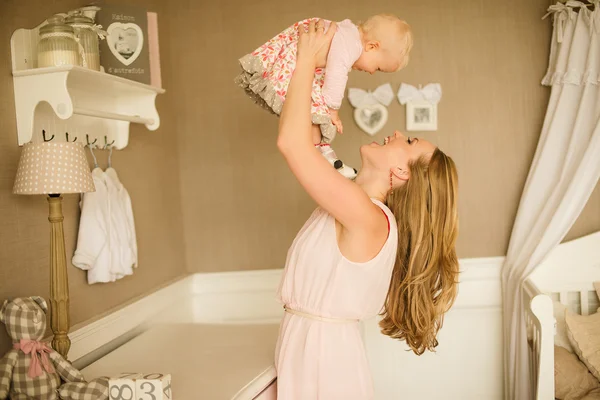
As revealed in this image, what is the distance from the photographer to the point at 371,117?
308 cm

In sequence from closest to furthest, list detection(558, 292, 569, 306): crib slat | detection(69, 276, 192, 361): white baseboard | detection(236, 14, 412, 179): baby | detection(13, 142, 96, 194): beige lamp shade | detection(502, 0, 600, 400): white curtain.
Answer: detection(13, 142, 96, 194): beige lamp shade
detection(236, 14, 412, 179): baby
detection(69, 276, 192, 361): white baseboard
detection(502, 0, 600, 400): white curtain
detection(558, 292, 569, 306): crib slat

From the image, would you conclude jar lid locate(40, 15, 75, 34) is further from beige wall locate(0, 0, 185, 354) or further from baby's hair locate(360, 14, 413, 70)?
baby's hair locate(360, 14, 413, 70)

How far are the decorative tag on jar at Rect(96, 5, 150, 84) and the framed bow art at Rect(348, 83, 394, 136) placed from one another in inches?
48.1

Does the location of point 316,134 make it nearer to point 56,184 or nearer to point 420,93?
point 56,184

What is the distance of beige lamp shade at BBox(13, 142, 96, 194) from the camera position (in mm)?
1634

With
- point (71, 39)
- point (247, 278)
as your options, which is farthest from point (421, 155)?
point (247, 278)

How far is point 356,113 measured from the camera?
10.1ft

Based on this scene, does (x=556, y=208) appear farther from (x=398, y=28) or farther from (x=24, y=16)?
(x=24, y=16)

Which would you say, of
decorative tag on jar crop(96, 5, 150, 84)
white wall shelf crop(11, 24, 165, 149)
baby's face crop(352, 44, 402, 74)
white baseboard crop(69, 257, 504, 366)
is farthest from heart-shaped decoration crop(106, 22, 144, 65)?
white baseboard crop(69, 257, 504, 366)

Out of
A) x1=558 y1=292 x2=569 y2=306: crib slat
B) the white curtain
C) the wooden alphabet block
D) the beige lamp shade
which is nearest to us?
the wooden alphabet block

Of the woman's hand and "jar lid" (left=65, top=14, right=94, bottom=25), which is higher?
"jar lid" (left=65, top=14, right=94, bottom=25)

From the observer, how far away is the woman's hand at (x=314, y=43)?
154 cm

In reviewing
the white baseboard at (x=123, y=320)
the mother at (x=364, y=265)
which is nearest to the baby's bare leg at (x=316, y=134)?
the mother at (x=364, y=265)

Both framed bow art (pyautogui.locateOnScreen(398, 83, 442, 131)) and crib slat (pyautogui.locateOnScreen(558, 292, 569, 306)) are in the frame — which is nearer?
crib slat (pyautogui.locateOnScreen(558, 292, 569, 306))
